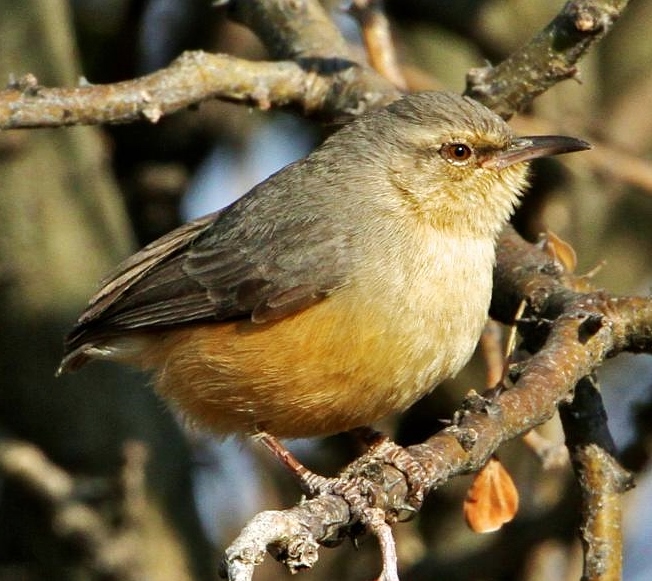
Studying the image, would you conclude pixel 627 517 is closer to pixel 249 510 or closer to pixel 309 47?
pixel 249 510

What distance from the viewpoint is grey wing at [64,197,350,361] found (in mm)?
5469

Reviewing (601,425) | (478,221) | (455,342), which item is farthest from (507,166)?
(601,425)

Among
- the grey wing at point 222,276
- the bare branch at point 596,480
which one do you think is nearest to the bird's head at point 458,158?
the grey wing at point 222,276

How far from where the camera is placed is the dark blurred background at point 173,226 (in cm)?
686

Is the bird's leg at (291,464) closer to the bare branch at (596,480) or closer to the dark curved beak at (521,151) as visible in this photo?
the bare branch at (596,480)

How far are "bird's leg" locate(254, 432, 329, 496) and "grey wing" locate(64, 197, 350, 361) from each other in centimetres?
56

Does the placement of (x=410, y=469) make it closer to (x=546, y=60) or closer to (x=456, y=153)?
(x=456, y=153)

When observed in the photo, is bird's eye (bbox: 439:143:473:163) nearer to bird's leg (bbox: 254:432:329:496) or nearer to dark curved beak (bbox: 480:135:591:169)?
dark curved beak (bbox: 480:135:591:169)

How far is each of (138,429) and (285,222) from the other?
6.07 ft

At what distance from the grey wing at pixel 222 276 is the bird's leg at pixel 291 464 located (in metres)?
0.56

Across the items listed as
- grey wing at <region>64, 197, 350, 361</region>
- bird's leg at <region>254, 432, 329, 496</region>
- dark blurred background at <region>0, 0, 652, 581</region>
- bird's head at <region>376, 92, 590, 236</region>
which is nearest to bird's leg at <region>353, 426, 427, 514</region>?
bird's leg at <region>254, 432, 329, 496</region>

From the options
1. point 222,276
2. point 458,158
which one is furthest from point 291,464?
point 458,158

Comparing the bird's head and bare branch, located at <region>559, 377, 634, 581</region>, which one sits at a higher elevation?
the bird's head

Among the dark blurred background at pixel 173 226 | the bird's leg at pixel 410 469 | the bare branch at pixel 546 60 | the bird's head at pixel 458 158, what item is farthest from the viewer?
the dark blurred background at pixel 173 226
